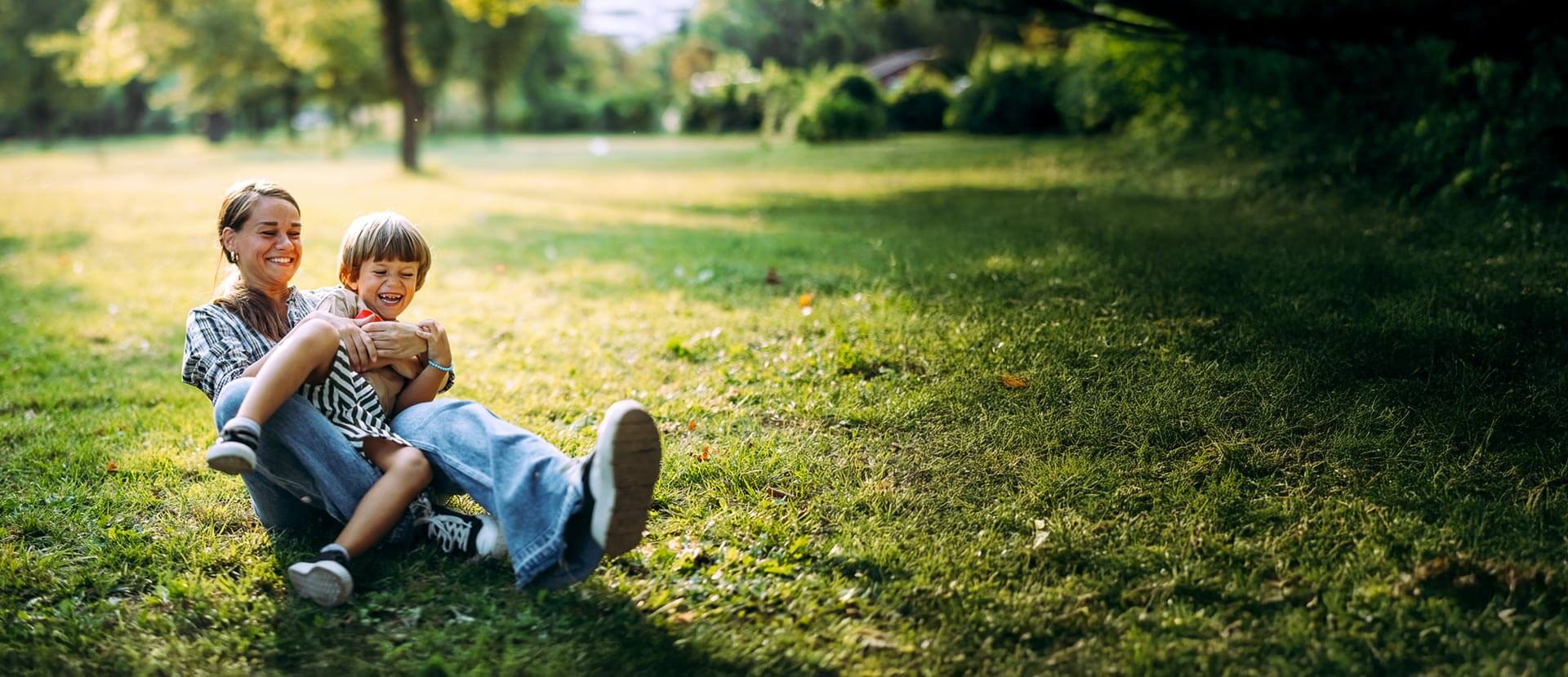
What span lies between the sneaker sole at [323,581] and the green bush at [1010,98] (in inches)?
1044

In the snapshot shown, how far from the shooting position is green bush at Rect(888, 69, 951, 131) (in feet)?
109

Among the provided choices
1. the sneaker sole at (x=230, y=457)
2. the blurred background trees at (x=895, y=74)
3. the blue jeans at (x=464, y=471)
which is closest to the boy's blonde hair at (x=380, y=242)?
the blue jeans at (x=464, y=471)

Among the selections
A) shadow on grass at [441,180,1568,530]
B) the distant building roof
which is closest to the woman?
shadow on grass at [441,180,1568,530]

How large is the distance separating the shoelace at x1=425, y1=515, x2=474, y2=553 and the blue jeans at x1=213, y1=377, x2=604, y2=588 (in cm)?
8

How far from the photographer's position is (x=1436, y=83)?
10391mm

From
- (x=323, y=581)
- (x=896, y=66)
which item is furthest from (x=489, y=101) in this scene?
(x=323, y=581)

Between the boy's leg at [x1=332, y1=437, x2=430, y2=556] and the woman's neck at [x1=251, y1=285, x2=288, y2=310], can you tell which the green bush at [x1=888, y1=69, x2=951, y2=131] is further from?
the boy's leg at [x1=332, y1=437, x2=430, y2=556]

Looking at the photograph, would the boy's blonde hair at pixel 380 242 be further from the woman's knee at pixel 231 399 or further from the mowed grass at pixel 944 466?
Result: the mowed grass at pixel 944 466

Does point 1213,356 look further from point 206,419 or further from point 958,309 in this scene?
point 206,419

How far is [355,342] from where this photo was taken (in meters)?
3.12

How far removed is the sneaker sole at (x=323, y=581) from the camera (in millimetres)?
2879

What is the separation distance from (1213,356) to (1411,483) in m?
1.33

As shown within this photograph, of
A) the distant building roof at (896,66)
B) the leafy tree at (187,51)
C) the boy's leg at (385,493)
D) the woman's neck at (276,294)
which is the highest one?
the distant building roof at (896,66)

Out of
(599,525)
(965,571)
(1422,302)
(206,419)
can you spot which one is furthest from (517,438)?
(1422,302)
